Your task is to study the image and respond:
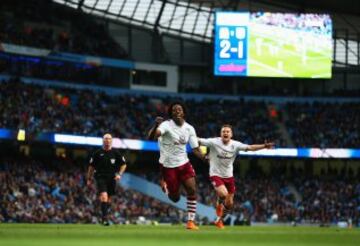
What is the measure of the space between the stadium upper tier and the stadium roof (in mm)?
6410

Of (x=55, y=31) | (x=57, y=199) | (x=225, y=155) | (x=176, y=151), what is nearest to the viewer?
(x=176, y=151)

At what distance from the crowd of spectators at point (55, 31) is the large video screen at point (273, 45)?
11884 mm

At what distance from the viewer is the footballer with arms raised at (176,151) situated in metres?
21.3

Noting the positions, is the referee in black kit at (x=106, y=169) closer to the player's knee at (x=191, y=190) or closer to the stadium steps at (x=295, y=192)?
the player's knee at (x=191, y=190)

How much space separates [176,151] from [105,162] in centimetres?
519

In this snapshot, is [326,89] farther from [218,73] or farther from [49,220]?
[49,220]

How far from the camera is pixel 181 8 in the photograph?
72812 millimetres

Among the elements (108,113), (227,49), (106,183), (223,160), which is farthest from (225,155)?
(108,113)

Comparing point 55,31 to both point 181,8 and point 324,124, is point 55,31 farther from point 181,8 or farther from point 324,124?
point 324,124

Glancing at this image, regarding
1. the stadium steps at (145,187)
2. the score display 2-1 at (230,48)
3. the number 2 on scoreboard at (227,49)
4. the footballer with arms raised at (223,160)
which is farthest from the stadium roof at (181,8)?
the footballer with arms raised at (223,160)

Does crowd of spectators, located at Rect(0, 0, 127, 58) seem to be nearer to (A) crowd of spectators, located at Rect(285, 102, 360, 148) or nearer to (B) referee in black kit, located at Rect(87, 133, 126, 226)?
(A) crowd of spectators, located at Rect(285, 102, 360, 148)

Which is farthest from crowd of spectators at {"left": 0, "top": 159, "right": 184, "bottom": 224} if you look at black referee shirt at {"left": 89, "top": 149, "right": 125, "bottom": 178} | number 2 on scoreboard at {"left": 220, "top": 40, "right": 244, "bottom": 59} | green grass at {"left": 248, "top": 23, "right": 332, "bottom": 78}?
black referee shirt at {"left": 89, "top": 149, "right": 125, "bottom": 178}

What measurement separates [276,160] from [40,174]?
24.3 m

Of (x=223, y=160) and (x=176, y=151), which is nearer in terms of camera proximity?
(x=176, y=151)
